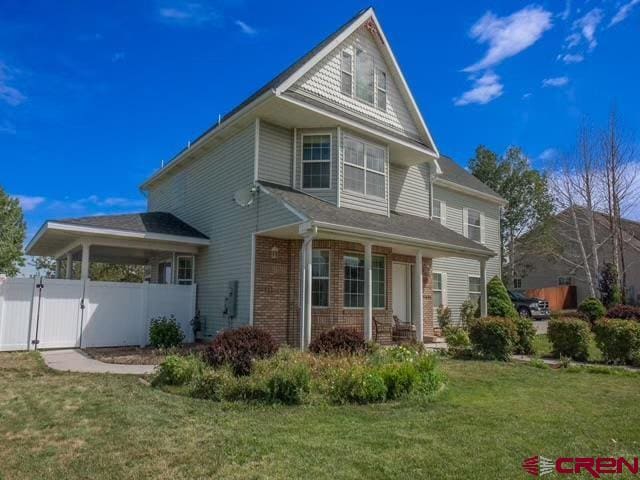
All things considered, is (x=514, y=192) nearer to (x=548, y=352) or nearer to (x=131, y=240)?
(x=548, y=352)

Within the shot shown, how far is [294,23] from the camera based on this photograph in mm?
13188

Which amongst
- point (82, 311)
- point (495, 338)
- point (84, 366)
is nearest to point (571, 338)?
point (495, 338)

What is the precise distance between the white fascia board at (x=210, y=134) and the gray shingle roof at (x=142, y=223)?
6.84ft

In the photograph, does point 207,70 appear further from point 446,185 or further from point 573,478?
point 573,478

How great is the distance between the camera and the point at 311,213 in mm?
10844

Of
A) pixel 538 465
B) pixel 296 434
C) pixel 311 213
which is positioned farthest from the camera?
pixel 311 213

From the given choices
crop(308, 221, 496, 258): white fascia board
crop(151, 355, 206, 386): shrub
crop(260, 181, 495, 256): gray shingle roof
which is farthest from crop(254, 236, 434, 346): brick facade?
crop(151, 355, 206, 386): shrub

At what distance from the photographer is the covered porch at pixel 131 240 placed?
12.6 m

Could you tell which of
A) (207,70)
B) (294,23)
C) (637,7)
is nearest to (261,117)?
(294,23)

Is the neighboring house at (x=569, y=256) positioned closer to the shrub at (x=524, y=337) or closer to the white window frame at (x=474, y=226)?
the white window frame at (x=474, y=226)

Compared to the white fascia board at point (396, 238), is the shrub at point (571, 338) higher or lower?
lower

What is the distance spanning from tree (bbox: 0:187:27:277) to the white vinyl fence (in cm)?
2535

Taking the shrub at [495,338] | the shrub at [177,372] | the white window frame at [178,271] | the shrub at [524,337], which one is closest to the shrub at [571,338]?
the shrub at [524,337]

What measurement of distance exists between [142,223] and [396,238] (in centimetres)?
771
